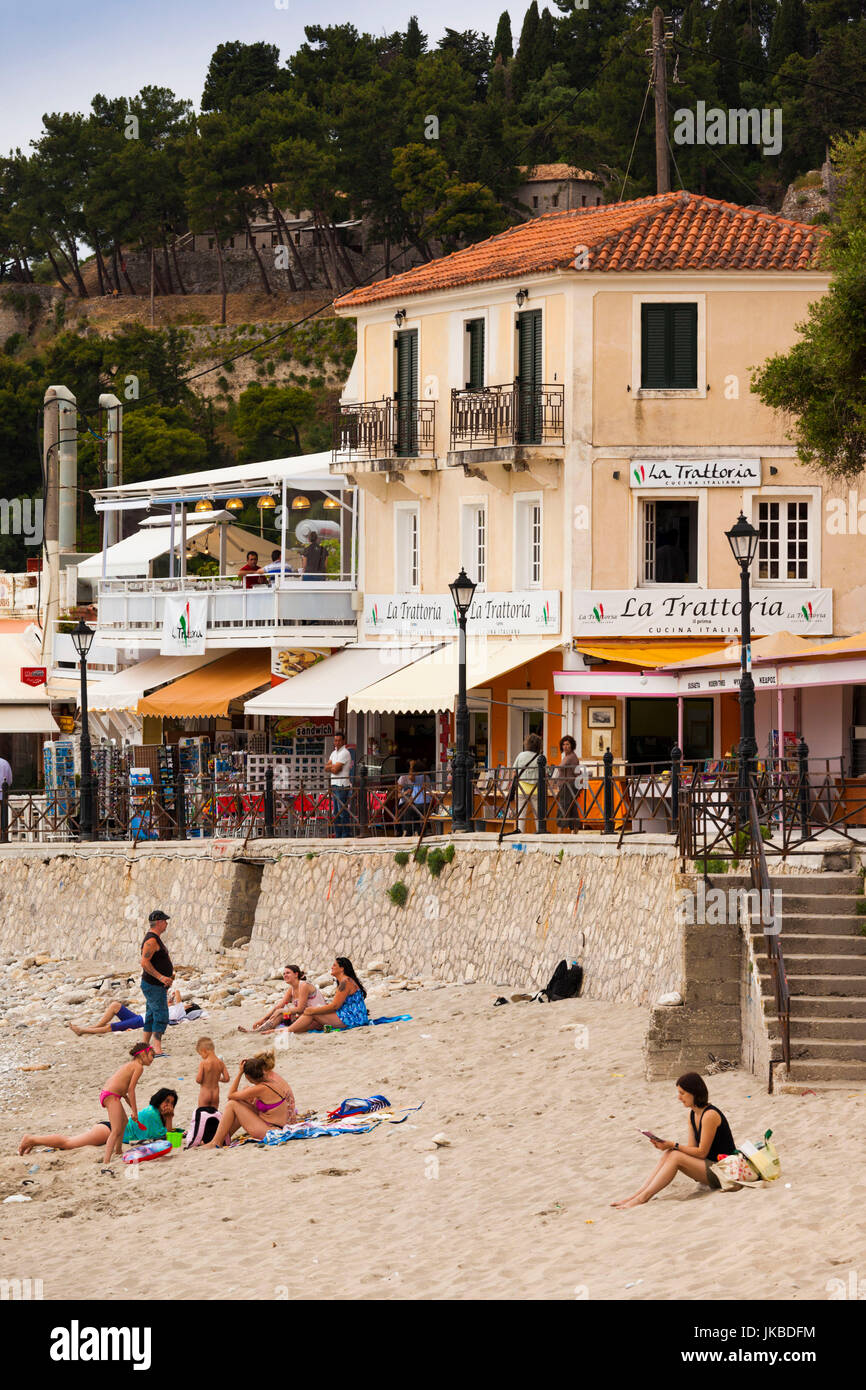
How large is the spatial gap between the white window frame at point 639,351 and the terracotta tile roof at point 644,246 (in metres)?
0.44

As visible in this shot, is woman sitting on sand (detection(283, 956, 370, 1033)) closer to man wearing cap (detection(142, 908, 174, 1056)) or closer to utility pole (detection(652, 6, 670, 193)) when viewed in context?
man wearing cap (detection(142, 908, 174, 1056))

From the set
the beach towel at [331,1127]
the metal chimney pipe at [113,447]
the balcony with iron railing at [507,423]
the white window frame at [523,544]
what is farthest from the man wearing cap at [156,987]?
the metal chimney pipe at [113,447]

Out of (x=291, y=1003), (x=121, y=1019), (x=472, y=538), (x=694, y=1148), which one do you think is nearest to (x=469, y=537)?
(x=472, y=538)

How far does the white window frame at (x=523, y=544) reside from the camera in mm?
29422

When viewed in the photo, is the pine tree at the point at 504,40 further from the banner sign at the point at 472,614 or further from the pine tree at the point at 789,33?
the banner sign at the point at 472,614

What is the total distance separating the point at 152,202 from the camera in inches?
3912

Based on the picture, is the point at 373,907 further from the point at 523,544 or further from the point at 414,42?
the point at 414,42

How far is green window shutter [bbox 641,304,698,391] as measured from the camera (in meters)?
28.6

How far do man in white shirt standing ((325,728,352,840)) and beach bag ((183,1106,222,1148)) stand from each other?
8.31 metres

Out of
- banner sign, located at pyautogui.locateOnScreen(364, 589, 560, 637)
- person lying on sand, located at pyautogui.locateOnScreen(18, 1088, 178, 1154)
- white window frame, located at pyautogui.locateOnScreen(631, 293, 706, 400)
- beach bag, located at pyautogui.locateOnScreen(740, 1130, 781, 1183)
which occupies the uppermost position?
white window frame, located at pyautogui.locateOnScreen(631, 293, 706, 400)

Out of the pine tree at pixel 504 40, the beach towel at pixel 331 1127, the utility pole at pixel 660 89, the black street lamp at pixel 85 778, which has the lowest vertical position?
the beach towel at pixel 331 1127

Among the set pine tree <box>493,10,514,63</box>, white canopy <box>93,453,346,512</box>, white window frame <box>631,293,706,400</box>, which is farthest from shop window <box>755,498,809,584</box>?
pine tree <box>493,10,514,63</box>

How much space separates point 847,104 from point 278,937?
180ft
